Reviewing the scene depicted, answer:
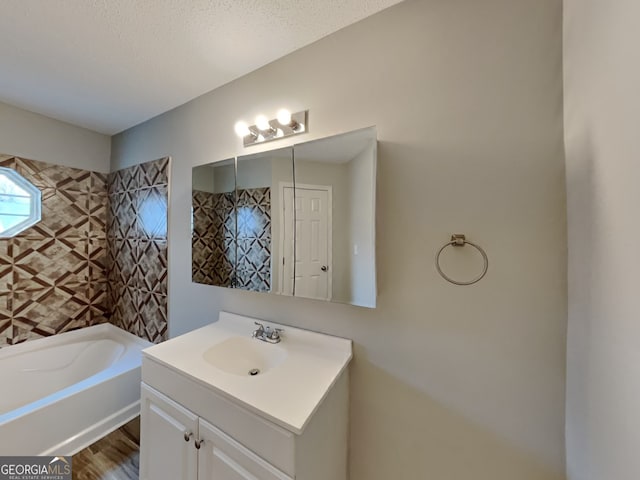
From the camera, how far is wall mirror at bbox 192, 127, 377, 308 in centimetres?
116

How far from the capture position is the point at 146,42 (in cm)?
129

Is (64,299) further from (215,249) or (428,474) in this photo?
(428,474)

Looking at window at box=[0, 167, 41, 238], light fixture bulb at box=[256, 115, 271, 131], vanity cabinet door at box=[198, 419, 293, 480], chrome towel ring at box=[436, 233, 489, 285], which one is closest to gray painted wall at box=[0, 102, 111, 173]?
window at box=[0, 167, 41, 238]

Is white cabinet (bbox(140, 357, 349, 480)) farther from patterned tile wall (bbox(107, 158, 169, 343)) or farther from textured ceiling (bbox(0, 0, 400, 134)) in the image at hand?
textured ceiling (bbox(0, 0, 400, 134))

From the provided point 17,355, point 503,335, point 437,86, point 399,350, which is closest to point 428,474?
point 399,350

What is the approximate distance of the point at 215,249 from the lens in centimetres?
168

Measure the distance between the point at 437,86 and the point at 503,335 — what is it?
3.37 feet

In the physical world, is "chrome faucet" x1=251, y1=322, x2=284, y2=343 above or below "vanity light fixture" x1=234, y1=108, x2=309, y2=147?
below

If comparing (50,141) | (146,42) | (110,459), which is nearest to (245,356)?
(110,459)

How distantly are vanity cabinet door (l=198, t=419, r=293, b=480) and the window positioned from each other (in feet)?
7.95

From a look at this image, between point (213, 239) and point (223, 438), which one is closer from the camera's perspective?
point (223, 438)

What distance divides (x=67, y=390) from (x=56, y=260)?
124cm

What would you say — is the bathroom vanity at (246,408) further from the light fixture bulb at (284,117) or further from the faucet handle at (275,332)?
the light fixture bulb at (284,117)

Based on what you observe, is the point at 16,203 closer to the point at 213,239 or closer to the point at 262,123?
the point at 213,239
